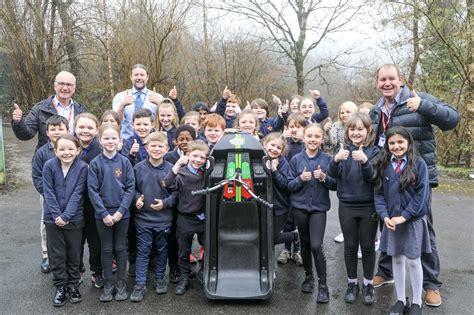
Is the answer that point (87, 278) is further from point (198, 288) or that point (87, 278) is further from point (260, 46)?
point (260, 46)

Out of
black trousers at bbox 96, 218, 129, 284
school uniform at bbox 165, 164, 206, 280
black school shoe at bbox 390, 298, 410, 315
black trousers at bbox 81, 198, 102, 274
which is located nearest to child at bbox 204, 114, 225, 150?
school uniform at bbox 165, 164, 206, 280

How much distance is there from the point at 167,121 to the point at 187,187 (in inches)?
40.9

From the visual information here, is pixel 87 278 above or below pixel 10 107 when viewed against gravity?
below

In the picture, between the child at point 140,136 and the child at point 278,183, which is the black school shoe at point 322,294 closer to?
the child at point 278,183

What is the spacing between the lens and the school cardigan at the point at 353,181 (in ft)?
12.4

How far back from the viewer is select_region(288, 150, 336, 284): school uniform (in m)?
3.90

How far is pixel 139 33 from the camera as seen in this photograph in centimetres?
1362

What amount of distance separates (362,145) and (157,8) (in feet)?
36.0

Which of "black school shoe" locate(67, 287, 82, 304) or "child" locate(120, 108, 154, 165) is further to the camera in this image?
"child" locate(120, 108, 154, 165)

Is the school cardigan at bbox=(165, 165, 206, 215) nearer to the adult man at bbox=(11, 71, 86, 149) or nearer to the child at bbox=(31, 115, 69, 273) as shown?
the child at bbox=(31, 115, 69, 273)

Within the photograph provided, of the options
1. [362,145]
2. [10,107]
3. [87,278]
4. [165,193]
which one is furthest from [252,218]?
[10,107]

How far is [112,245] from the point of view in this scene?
3.96 m

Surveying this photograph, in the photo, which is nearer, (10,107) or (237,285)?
(237,285)

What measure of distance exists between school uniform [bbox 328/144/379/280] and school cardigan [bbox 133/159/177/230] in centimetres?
141
